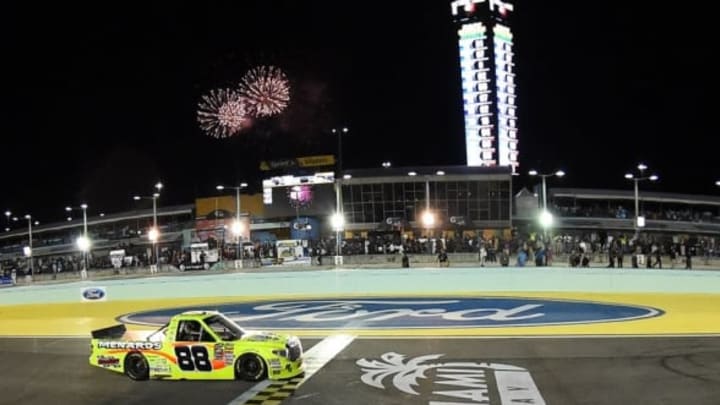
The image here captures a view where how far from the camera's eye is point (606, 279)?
91.6ft

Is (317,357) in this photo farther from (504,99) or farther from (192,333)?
(504,99)

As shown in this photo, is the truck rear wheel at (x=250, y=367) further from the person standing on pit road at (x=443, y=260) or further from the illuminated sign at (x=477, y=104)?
the illuminated sign at (x=477, y=104)

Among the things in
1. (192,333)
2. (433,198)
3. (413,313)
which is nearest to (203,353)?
(192,333)

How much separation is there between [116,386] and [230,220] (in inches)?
2242

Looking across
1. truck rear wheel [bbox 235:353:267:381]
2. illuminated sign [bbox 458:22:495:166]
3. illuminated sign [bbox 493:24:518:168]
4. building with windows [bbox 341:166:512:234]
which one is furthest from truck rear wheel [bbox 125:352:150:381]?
illuminated sign [bbox 493:24:518:168]

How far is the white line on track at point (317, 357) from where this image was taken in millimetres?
11899

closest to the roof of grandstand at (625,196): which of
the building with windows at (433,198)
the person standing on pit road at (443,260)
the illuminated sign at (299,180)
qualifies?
the building with windows at (433,198)

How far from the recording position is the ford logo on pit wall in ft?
69.4

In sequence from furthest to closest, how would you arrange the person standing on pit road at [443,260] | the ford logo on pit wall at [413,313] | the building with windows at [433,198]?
the building with windows at [433,198]
the person standing on pit road at [443,260]
the ford logo on pit wall at [413,313]

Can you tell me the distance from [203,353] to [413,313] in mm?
11489

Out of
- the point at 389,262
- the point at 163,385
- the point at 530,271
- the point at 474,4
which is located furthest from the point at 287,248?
the point at 474,4

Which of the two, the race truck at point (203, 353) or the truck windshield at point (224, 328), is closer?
the race truck at point (203, 353)

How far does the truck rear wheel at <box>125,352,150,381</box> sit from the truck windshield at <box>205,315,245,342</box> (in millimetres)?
1447

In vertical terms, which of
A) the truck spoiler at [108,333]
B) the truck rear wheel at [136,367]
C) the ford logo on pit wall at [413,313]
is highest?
the truck spoiler at [108,333]
